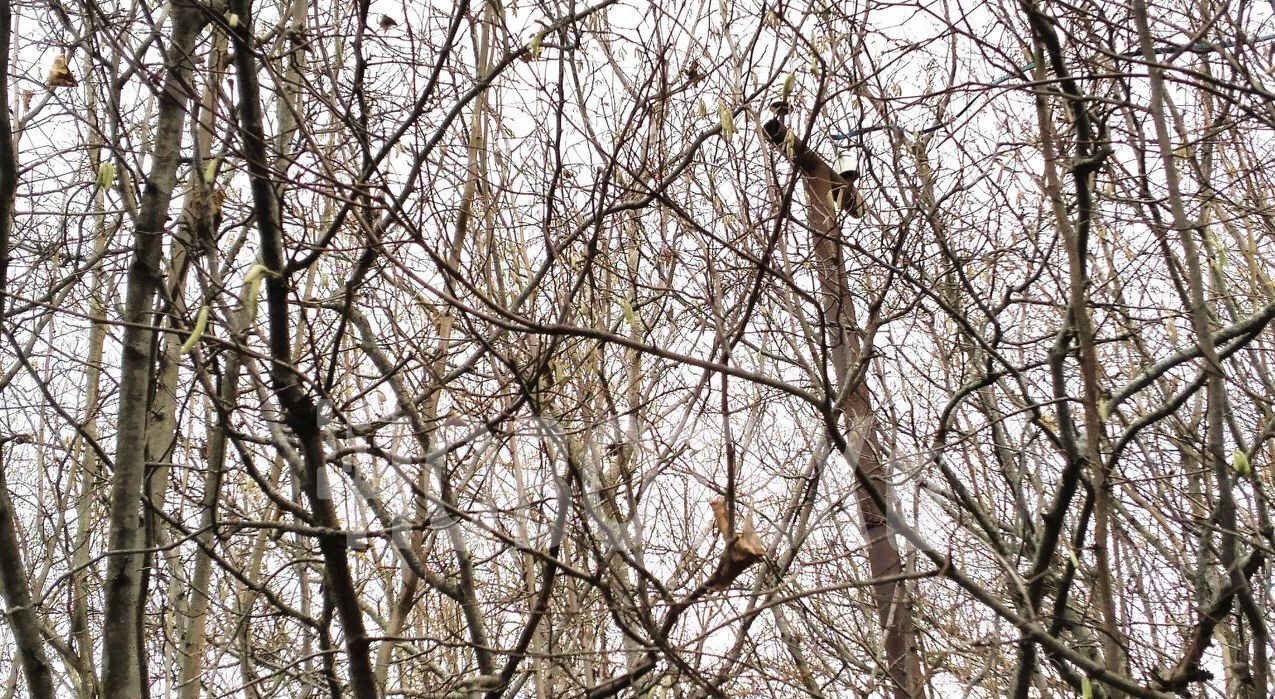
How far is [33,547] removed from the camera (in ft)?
21.4

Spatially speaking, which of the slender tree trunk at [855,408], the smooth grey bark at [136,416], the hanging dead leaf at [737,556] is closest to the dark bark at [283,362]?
the smooth grey bark at [136,416]

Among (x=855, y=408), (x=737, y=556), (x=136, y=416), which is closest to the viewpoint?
(x=737, y=556)

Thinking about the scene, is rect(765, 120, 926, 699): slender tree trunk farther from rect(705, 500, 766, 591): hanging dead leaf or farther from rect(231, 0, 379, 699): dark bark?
rect(231, 0, 379, 699): dark bark

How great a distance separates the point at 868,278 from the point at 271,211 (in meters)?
2.94

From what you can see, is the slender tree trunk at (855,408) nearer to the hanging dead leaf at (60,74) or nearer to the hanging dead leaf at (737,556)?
the hanging dead leaf at (737,556)

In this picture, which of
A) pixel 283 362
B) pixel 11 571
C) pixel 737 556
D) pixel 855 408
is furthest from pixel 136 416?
pixel 855 408

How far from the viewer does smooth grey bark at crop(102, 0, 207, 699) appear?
3.18 meters

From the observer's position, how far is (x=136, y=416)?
10.8 feet

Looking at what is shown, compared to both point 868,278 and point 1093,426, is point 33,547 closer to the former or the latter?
point 868,278

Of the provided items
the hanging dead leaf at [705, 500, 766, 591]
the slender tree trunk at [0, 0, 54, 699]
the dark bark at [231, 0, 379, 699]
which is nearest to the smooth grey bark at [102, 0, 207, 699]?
the slender tree trunk at [0, 0, 54, 699]

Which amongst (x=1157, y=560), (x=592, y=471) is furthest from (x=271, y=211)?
(x=1157, y=560)

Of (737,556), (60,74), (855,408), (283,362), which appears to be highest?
(60,74)

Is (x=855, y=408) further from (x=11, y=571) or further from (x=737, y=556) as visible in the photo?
(x=11, y=571)

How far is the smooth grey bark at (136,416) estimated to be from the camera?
318cm
